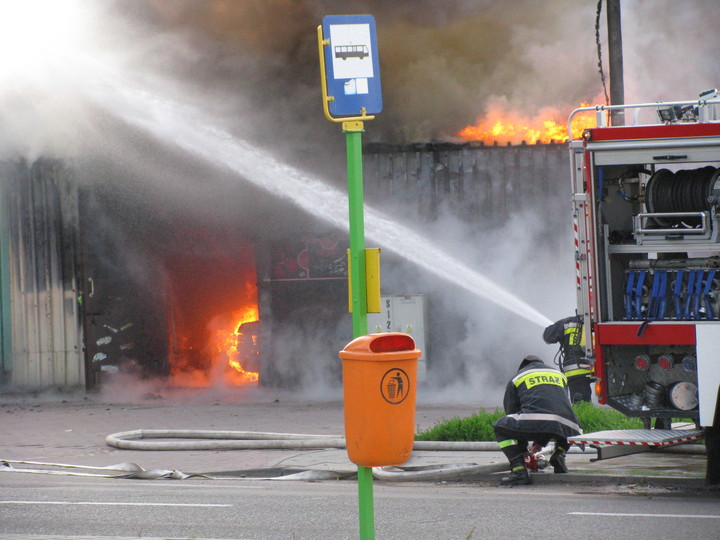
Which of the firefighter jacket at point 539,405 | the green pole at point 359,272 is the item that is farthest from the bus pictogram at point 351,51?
the firefighter jacket at point 539,405

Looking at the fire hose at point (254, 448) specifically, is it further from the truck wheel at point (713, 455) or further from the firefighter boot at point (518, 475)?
the truck wheel at point (713, 455)

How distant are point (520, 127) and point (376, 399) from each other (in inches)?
493

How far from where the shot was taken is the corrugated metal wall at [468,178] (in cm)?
1538

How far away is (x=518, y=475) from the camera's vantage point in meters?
8.64

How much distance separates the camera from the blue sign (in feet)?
16.2

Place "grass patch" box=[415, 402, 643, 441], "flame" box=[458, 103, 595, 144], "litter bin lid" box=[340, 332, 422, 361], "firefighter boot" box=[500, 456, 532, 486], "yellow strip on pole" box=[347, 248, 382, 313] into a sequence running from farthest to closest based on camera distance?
"flame" box=[458, 103, 595, 144], "grass patch" box=[415, 402, 643, 441], "firefighter boot" box=[500, 456, 532, 486], "yellow strip on pole" box=[347, 248, 382, 313], "litter bin lid" box=[340, 332, 422, 361]

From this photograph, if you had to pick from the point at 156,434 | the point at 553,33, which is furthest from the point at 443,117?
the point at 156,434

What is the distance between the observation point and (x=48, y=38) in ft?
53.1

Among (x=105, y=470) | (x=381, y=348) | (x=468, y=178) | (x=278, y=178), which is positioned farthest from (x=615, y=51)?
(x=381, y=348)

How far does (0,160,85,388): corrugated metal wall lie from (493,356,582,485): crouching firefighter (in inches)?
392

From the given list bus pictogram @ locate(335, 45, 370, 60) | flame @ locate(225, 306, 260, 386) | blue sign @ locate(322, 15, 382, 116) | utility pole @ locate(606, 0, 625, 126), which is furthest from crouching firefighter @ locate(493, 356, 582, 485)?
flame @ locate(225, 306, 260, 386)

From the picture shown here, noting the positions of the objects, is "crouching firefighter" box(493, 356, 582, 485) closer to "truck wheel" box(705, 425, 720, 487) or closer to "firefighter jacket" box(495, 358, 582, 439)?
"firefighter jacket" box(495, 358, 582, 439)

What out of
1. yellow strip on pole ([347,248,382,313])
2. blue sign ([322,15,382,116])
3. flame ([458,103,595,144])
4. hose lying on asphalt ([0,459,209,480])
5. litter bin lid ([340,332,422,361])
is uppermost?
flame ([458,103,595,144])

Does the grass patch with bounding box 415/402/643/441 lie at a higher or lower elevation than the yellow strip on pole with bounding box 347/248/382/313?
lower
